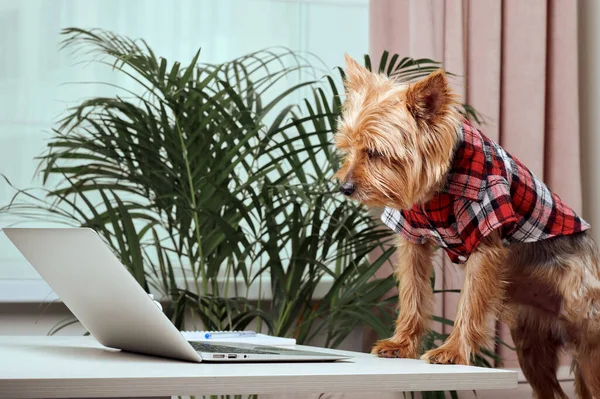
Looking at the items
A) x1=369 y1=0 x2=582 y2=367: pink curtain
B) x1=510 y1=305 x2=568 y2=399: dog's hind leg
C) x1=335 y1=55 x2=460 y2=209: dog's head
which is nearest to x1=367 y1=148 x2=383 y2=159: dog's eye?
x1=335 y1=55 x2=460 y2=209: dog's head

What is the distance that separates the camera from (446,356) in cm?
108

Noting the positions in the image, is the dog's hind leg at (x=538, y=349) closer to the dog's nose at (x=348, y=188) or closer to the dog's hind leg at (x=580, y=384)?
the dog's hind leg at (x=580, y=384)

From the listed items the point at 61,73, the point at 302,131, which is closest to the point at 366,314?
the point at 302,131

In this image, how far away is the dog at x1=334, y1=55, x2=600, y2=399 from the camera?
115 centimetres

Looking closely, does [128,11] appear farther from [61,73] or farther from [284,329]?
[284,329]

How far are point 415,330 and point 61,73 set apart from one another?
5.10 ft

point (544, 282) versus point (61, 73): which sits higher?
point (61, 73)

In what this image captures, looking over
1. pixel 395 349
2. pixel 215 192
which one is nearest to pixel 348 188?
pixel 395 349

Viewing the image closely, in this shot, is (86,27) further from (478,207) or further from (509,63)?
(478,207)

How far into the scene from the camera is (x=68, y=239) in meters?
0.83

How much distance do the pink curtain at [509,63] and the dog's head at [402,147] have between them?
3.96ft

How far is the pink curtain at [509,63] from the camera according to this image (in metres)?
2.34

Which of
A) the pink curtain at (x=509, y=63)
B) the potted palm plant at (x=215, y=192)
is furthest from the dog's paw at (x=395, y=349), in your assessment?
the pink curtain at (x=509, y=63)

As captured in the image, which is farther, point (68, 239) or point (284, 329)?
point (284, 329)
